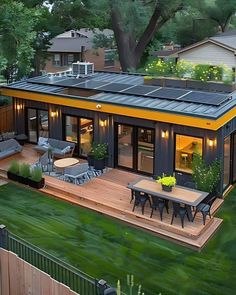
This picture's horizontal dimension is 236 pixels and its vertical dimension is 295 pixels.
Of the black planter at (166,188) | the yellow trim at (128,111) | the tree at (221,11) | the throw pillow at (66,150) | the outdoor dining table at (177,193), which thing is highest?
the tree at (221,11)

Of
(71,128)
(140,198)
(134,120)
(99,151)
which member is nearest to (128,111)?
(134,120)

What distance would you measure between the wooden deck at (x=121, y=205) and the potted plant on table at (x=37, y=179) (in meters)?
0.21

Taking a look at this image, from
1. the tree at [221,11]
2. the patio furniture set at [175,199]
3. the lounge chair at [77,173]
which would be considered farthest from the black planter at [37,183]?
the tree at [221,11]

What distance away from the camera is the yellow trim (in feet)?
43.8

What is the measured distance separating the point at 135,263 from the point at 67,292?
3909mm

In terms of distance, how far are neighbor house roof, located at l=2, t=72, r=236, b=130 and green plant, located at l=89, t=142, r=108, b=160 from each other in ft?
4.44

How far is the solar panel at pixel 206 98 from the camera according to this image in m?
14.4

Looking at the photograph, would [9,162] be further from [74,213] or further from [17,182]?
[74,213]

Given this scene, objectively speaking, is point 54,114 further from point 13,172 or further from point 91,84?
point 13,172

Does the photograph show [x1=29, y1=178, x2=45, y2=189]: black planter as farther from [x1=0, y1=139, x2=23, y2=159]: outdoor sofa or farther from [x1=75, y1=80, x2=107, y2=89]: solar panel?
[x1=75, y1=80, x2=107, y2=89]: solar panel

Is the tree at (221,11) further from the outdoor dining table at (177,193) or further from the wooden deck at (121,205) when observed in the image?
the outdoor dining table at (177,193)

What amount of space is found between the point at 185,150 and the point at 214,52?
15.0 metres

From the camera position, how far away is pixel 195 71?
55.1 ft

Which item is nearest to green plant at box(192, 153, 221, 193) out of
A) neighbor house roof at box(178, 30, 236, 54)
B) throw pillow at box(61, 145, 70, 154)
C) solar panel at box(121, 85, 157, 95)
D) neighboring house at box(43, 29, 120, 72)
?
solar panel at box(121, 85, 157, 95)
